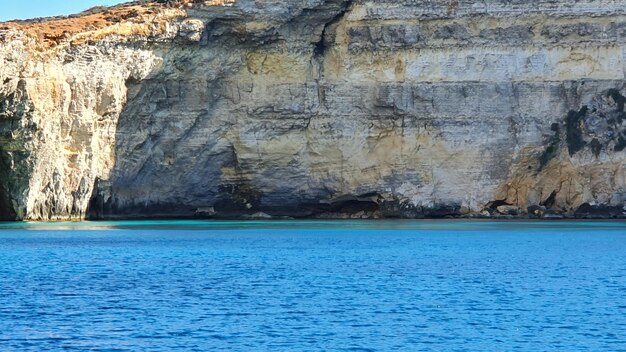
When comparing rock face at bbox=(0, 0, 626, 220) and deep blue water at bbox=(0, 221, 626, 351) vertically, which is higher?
rock face at bbox=(0, 0, 626, 220)

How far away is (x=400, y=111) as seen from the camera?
60156 mm

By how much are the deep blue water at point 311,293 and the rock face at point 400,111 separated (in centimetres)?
1370

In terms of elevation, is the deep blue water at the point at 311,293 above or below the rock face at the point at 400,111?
below

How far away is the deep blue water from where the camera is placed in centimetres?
2095

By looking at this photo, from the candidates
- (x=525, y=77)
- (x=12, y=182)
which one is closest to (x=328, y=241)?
(x=12, y=182)

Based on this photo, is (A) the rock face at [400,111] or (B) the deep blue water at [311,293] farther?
(A) the rock face at [400,111]

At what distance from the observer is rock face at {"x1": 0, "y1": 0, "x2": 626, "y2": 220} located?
2315 inches

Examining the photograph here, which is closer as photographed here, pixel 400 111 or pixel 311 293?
pixel 311 293

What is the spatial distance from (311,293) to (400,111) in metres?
34.0

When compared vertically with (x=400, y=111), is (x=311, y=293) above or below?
below

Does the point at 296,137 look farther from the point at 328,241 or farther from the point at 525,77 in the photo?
the point at 328,241

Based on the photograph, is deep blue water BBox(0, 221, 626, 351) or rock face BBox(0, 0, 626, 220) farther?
rock face BBox(0, 0, 626, 220)

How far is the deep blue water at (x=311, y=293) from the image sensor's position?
2095 centimetres

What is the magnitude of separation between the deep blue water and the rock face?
13.7 metres
